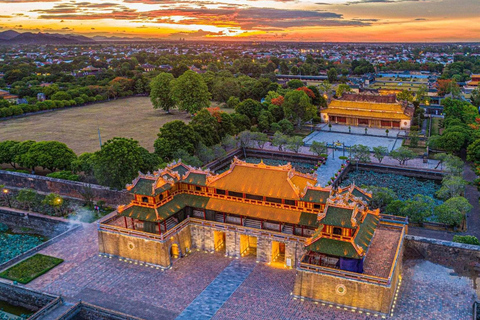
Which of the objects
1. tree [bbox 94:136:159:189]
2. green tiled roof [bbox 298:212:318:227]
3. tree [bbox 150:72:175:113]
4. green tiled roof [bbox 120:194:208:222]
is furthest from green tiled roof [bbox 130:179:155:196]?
tree [bbox 150:72:175:113]

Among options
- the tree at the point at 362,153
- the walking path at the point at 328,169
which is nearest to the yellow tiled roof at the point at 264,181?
the walking path at the point at 328,169

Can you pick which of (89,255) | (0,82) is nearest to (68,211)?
(89,255)

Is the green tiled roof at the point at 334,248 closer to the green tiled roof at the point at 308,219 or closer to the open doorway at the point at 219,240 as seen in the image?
the green tiled roof at the point at 308,219

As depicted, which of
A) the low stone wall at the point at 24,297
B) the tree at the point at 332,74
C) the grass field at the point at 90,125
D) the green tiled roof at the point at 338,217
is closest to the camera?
the green tiled roof at the point at 338,217

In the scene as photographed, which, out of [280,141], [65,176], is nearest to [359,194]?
[280,141]

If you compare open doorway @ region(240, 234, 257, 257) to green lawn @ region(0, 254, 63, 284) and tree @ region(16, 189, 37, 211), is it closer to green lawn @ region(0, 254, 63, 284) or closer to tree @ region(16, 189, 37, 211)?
green lawn @ region(0, 254, 63, 284)
